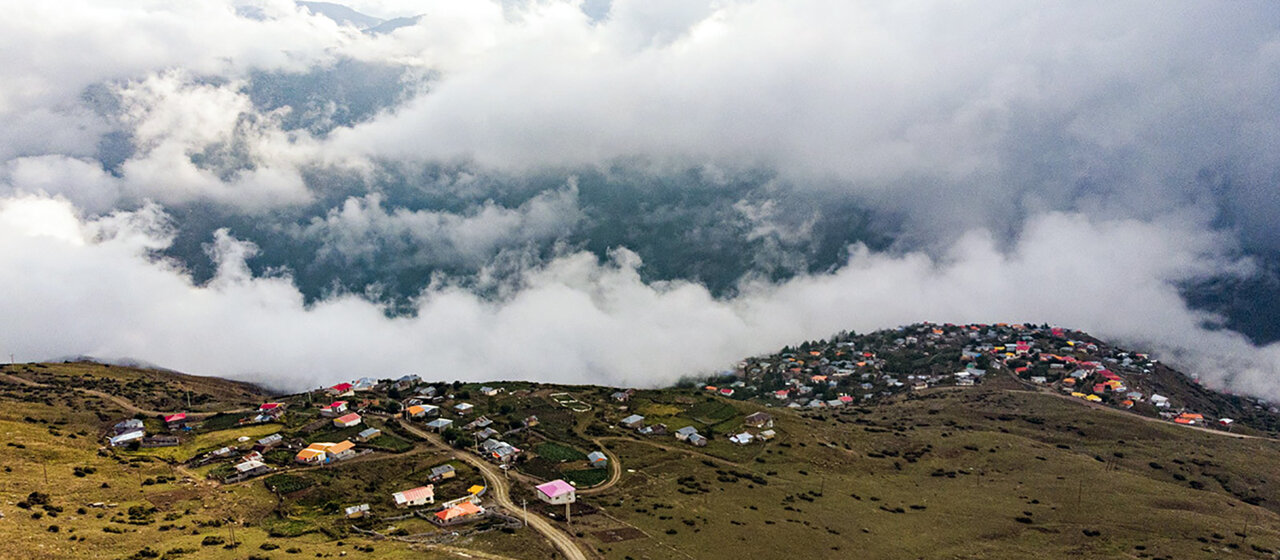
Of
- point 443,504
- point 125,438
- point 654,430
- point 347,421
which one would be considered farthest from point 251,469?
point 654,430

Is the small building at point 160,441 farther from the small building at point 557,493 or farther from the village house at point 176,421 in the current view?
the small building at point 557,493

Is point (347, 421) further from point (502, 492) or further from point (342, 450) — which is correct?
point (502, 492)

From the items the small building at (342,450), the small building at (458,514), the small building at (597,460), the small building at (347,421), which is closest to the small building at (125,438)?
the small building at (347,421)

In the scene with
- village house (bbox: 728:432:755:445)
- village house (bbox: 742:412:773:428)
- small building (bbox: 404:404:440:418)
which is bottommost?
small building (bbox: 404:404:440:418)

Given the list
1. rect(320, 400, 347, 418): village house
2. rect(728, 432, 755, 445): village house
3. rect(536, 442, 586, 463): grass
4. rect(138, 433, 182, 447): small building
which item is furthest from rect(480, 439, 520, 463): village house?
rect(138, 433, 182, 447): small building

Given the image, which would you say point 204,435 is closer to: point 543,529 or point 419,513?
point 419,513

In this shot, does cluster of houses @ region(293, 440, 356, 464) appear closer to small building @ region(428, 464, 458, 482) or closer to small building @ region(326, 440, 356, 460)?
small building @ region(326, 440, 356, 460)
